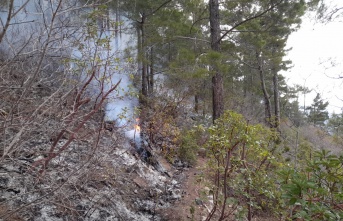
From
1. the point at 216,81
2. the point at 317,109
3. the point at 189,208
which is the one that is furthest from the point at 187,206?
the point at 317,109

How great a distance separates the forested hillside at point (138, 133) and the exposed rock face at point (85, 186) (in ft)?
0.08

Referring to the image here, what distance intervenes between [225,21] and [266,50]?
7.27 feet

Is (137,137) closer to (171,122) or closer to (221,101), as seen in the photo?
(171,122)

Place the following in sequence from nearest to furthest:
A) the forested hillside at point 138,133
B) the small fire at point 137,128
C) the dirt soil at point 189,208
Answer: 1. the forested hillside at point 138,133
2. the dirt soil at point 189,208
3. the small fire at point 137,128

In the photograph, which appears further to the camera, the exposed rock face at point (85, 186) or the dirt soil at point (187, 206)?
the dirt soil at point (187, 206)

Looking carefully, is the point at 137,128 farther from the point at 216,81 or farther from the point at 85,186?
the point at 85,186

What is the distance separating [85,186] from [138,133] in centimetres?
332

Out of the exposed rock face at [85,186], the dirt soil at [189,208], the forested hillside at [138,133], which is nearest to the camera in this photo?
the forested hillside at [138,133]

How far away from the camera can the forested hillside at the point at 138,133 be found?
8.40 feet

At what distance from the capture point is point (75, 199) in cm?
400

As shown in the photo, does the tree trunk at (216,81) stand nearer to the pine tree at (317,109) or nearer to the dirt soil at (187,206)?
the dirt soil at (187,206)

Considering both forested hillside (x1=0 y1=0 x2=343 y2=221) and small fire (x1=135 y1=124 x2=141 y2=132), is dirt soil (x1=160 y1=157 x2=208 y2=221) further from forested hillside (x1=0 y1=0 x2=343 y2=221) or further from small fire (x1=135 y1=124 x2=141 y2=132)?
small fire (x1=135 y1=124 x2=141 y2=132)

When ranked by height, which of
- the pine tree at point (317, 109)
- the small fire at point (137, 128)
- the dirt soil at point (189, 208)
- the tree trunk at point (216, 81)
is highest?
the tree trunk at point (216, 81)

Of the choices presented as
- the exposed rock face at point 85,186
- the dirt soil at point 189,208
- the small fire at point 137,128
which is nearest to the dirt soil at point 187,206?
the dirt soil at point 189,208
